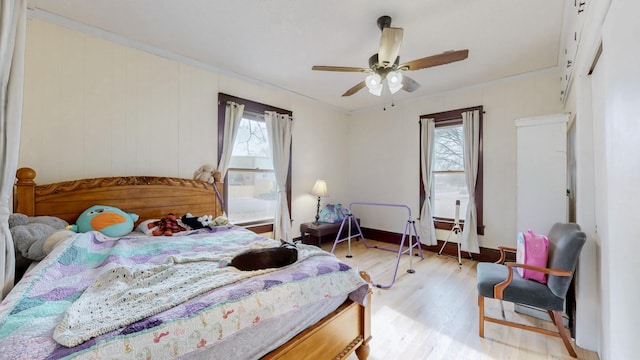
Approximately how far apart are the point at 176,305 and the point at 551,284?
247 cm

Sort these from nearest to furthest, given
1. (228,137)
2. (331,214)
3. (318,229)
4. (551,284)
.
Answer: (551,284)
(228,137)
(318,229)
(331,214)

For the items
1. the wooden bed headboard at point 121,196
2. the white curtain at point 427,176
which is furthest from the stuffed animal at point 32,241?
the white curtain at point 427,176

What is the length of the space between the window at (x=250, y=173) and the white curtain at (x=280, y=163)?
0.31ft

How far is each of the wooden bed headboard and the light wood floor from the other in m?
2.32

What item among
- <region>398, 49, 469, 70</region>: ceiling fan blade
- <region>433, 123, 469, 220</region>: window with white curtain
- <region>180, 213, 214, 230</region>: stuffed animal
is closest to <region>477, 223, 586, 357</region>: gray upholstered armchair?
<region>398, 49, 469, 70</region>: ceiling fan blade

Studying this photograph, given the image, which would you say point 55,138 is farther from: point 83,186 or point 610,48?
point 610,48

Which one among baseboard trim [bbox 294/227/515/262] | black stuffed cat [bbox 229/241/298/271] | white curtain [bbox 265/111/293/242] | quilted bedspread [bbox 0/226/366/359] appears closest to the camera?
quilted bedspread [bbox 0/226/366/359]

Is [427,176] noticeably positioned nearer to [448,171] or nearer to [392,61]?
[448,171]

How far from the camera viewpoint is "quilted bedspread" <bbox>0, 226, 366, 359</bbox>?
0.80 meters

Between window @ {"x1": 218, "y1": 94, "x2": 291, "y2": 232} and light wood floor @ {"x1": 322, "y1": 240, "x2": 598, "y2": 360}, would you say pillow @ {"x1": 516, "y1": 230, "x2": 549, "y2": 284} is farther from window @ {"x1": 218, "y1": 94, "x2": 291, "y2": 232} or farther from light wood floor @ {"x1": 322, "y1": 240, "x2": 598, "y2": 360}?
window @ {"x1": 218, "y1": 94, "x2": 291, "y2": 232}

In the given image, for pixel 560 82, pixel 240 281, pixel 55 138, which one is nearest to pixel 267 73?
pixel 55 138

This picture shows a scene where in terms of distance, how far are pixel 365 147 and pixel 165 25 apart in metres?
3.66

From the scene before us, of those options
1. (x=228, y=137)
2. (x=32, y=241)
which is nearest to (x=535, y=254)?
(x=228, y=137)

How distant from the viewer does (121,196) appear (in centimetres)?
250
